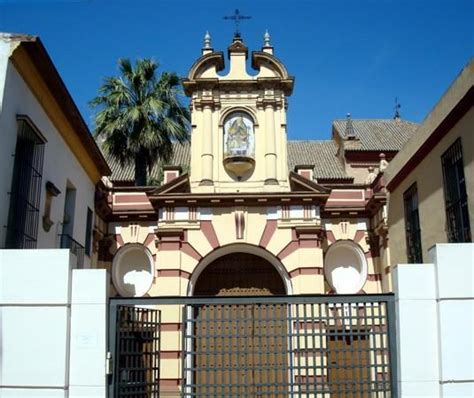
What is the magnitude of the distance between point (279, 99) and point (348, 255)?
16.7ft

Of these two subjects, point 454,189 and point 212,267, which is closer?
point 454,189

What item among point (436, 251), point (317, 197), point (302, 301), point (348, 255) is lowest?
point (302, 301)

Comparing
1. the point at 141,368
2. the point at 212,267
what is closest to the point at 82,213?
the point at 212,267

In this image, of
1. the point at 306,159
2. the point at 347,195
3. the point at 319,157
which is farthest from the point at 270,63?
the point at 319,157

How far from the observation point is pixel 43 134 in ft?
40.7

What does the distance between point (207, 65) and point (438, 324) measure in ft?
38.6

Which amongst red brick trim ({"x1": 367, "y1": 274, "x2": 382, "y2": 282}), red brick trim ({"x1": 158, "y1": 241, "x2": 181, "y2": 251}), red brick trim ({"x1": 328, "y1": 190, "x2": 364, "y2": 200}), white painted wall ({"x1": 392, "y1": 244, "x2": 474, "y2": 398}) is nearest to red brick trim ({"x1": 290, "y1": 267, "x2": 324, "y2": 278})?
Result: red brick trim ({"x1": 367, "y1": 274, "x2": 382, "y2": 282})

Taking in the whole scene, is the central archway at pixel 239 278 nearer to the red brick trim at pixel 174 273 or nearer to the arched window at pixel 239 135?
the red brick trim at pixel 174 273

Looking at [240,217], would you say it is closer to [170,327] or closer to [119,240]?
[170,327]

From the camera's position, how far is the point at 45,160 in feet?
41.1

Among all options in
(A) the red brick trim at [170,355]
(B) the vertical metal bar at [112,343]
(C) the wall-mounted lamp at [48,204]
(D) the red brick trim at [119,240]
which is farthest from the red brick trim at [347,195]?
(B) the vertical metal bar at [112,343]

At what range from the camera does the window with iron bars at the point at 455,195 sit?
11.9m

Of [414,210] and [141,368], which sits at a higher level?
[414,210]

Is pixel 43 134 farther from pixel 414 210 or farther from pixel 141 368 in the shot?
pixel 414 210
